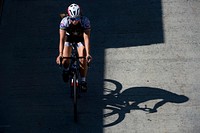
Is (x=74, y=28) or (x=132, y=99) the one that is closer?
(x=74, y=28)

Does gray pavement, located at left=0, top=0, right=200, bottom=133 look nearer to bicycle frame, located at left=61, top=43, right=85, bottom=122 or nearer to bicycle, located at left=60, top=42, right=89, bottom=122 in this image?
bicycle, located at left=60, top=42, right=89, bottom=122

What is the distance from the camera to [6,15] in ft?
51.8

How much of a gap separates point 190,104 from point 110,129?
1935mm

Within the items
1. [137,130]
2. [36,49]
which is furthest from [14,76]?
[137,130]

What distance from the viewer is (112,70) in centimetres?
1371

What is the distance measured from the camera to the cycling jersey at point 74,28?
11.9 metres

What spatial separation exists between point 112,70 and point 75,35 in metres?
1.95

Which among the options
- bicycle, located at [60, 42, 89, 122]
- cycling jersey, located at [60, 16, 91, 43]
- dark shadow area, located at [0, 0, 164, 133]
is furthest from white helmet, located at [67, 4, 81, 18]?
dark shadow area, located at [0, 0, 164, 133]

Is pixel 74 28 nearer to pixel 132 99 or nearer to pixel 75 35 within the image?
pixel 75 35

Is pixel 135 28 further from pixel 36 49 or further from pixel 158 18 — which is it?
pixel 36 49

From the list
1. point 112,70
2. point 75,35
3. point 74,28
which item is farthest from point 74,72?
point 112,70

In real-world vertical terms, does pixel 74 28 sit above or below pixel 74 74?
above

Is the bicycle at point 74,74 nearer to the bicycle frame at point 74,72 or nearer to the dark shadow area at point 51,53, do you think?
the bicycle frame at point 74,72

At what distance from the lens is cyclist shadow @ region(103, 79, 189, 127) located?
40.6 ft
